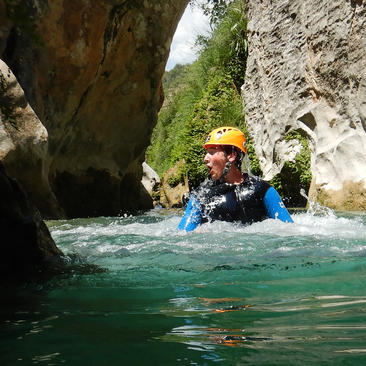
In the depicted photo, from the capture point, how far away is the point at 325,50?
11.4 m

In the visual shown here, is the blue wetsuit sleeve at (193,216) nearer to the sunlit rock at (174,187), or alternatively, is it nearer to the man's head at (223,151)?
the man's head at (223,151)

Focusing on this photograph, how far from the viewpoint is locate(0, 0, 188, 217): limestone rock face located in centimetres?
805

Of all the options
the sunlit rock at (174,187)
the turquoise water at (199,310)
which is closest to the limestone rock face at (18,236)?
the turquoise water at (199,310)

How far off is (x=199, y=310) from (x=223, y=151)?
307cm

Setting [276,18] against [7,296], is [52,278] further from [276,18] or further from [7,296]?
[276,18]

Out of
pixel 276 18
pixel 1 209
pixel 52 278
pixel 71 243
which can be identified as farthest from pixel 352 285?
pixel 276 18

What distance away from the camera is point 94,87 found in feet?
32.4

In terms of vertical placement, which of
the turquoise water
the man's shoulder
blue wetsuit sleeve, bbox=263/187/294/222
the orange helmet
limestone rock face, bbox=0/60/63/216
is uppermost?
limestone rock face, bbox=0/60/63/216

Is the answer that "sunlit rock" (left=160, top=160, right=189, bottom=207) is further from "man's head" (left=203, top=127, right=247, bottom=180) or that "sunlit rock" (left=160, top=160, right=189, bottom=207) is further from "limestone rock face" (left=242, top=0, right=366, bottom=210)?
"man's head" (left=203, top=127, right=247, bottom=180)

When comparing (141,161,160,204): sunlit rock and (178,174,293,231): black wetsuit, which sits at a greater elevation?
(141,161,160,204): sunlit rock

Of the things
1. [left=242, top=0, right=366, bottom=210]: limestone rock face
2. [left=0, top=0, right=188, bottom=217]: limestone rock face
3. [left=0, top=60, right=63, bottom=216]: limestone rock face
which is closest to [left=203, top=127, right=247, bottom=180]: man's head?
[left=0, top=60, right=63, bottom=216]: limestone rock face

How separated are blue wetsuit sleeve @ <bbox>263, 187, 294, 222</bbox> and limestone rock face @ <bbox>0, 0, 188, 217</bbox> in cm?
388

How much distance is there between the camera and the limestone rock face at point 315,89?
1019cm

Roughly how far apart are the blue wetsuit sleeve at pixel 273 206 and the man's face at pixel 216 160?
0.52 m
